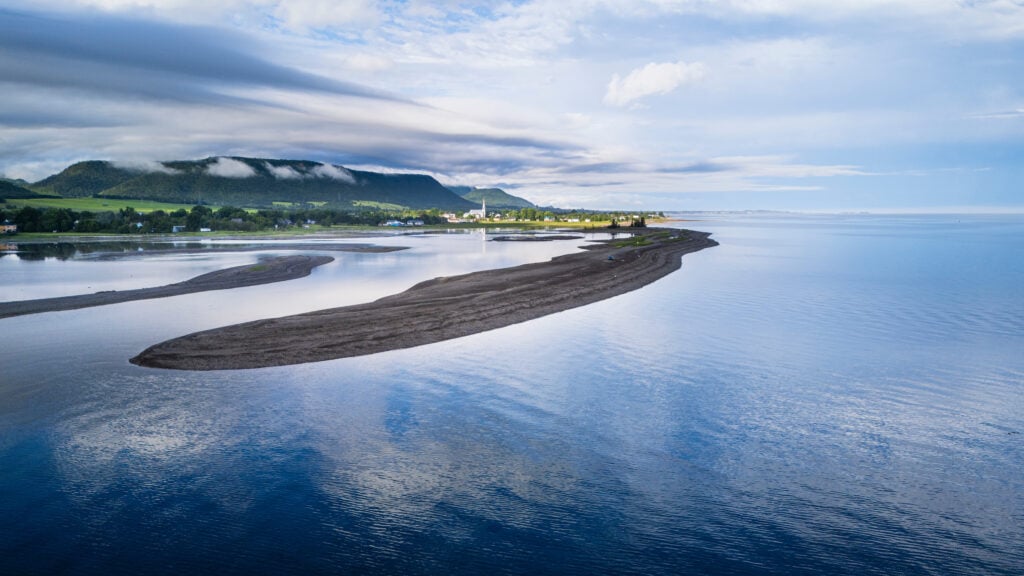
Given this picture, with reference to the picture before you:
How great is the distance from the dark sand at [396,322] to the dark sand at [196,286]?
15430mm

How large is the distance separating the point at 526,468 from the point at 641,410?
17.5 feet

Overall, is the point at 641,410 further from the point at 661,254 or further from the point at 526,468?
the point at 661,254

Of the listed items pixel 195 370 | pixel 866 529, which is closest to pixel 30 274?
pixel 195 370

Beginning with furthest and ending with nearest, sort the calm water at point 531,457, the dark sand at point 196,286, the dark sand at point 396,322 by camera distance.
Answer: the dark sand at point 196,286 < the dark sand at point 396,322 < the calm water at point 531,457

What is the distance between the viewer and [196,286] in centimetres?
4506

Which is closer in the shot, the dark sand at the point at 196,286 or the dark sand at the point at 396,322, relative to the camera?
the dark sand at the point at 396,322

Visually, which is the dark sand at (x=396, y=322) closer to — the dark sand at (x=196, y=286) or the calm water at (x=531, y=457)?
the calm water at (x=531, y=457)

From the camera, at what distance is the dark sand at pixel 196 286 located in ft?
116

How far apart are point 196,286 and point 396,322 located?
24419 mm

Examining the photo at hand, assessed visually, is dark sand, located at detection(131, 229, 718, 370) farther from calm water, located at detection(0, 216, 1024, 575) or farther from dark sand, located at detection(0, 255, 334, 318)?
dark sand, located at detection(0, 255, 334, 318)

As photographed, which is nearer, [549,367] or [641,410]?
[641,410]

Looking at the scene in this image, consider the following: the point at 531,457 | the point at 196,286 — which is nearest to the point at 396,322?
the point at 531,457

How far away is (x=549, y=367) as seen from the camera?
73.9 ft

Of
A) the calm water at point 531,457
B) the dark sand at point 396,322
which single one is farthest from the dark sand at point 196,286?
the dark sand at point 396,322
